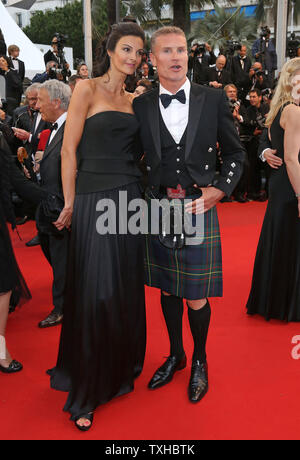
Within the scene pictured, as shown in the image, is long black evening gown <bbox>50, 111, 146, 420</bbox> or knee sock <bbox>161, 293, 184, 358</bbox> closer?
long black evening gown <bbox>50, 111, 146, 420</bbox>

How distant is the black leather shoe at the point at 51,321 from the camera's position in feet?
11.5

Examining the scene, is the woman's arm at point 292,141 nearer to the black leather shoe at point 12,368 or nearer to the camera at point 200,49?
the black leather shoe at point 12,368

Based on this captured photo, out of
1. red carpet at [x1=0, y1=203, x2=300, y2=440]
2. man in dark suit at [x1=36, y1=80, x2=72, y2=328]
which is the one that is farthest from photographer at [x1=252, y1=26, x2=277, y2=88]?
man in dark suit at [x1=36, y1=80, x2=72, y2=328]

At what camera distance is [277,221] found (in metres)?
3.52

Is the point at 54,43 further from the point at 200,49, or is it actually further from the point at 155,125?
the point at 155,125

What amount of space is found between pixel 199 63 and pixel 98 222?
29.9ft

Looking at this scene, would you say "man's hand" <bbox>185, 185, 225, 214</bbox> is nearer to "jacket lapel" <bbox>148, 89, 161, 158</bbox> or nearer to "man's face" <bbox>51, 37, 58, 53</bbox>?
"jacket lapel" <bbox>148, 89, 161, 158</bbox>

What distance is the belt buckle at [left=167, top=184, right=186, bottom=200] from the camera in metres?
2.38

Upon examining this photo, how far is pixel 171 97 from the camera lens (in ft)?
7.57

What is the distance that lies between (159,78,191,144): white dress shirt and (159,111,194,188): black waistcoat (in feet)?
0.09

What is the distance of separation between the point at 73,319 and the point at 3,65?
26.3 ft

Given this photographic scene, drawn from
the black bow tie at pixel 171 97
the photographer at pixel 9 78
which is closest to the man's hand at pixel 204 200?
the black bow tie at pixel 171 97

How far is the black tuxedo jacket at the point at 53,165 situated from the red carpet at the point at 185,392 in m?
1.05

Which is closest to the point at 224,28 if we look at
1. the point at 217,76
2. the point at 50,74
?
the point at 217,76
